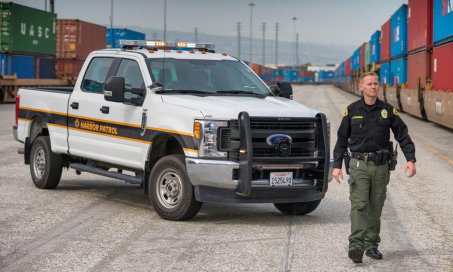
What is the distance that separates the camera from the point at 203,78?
959 cm

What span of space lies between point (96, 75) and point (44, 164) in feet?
5.32

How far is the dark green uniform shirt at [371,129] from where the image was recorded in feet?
22.2

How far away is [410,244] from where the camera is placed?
753 centimetres

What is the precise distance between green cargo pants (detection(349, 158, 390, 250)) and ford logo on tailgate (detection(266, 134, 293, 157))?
60.1 inches

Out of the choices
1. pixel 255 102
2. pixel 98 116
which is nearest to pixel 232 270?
pixel 255 102

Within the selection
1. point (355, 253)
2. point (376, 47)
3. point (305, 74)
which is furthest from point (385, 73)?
point (305, 74)

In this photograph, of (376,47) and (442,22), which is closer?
(442,22)

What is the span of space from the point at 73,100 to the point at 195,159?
2844 mm

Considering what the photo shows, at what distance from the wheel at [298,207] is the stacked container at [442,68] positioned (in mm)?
14149

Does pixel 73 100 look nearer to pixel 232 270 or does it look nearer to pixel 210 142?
pixel 210 142

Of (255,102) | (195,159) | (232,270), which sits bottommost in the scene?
(232,270)

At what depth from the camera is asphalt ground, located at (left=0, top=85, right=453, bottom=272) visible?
262 inches

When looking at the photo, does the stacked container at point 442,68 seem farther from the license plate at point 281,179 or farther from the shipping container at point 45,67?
the shipping container at point 45,67

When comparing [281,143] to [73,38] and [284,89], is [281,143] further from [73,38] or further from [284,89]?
[73,38]
